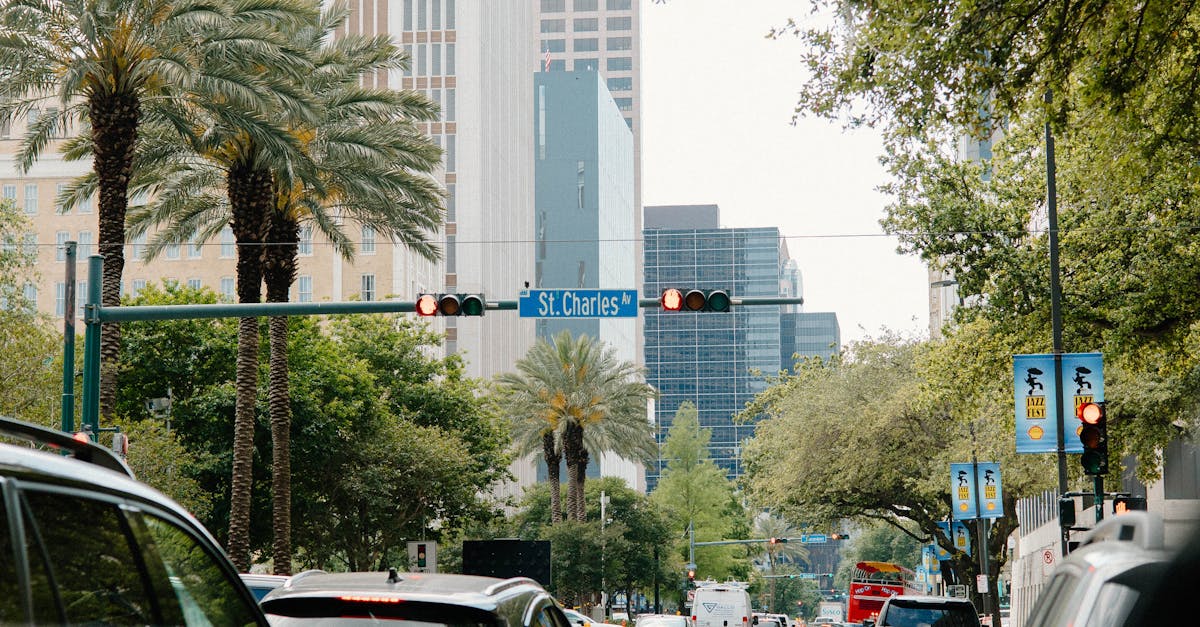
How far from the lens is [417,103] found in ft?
113

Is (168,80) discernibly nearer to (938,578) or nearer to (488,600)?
(488,600)

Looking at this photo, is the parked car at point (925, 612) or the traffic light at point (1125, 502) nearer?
the traffic light at point (1125, 502)

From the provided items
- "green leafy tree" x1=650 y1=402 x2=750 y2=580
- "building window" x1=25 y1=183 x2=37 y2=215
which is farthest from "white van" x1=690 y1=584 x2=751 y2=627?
"building window" x1=25 y1=183 x2=37 y2=215

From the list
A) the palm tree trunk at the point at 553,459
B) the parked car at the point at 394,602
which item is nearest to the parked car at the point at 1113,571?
the parked car at the point at 394,602

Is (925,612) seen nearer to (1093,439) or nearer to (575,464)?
(1093,439)

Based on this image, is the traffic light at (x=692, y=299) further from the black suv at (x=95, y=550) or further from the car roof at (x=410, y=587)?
the black suv at (x=95, y=550)

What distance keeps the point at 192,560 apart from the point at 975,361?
1076 inches

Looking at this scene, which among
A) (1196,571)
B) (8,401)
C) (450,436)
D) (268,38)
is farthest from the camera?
(450,436)

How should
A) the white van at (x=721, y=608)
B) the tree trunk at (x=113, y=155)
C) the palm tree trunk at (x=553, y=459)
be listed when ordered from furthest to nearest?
the palm tree trunk at (x=553, y=459)
the white van at (x=721, y=608)
the tree trunk at (x=113, y=155)

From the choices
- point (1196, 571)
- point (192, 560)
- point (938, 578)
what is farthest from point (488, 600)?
point (938, 578)

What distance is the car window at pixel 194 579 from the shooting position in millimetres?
3795

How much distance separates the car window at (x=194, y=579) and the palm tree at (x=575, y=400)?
60962 mm

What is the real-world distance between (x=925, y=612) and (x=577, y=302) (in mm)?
8073

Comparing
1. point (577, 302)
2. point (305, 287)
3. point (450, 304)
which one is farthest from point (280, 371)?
point (305, 287)
